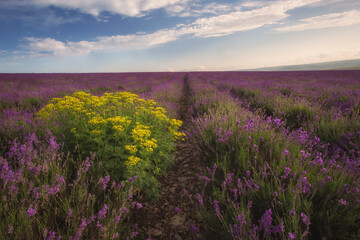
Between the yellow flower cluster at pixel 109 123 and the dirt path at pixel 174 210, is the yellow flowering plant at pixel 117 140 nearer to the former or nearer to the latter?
the yellow flower cluster at pixel 109 123

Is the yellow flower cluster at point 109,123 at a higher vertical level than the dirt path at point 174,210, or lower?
higher

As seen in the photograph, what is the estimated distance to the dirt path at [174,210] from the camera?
2.08m

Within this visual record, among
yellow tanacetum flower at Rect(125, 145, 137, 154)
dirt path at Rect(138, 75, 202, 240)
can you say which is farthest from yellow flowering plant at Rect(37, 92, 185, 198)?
dirt path at Rect(138, 75, 202, 240)

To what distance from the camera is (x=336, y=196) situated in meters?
1.71

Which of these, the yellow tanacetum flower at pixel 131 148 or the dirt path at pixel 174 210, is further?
the yellow tanacetum flower at pixel 131 148

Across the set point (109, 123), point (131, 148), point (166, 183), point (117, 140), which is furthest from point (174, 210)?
point (109, 123)

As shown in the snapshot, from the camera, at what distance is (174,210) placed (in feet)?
8.09

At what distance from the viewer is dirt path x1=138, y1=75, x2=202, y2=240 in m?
2.08

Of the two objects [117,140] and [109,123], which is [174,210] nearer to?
[117,140]

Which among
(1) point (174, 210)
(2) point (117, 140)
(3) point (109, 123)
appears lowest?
(1) point (174, 210)

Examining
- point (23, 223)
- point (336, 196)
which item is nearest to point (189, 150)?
point (336, 196)

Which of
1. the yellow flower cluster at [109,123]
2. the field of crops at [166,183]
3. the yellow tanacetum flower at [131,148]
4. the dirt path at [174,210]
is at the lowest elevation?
the dirt path at [174,210]

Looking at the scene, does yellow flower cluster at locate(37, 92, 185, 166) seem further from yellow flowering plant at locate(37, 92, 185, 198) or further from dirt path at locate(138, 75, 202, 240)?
dirt path at locate(138, 75, 202, 240)

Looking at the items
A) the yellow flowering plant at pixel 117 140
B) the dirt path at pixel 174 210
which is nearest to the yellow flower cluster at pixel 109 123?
the yellow flowering plant at pixel 117 140
